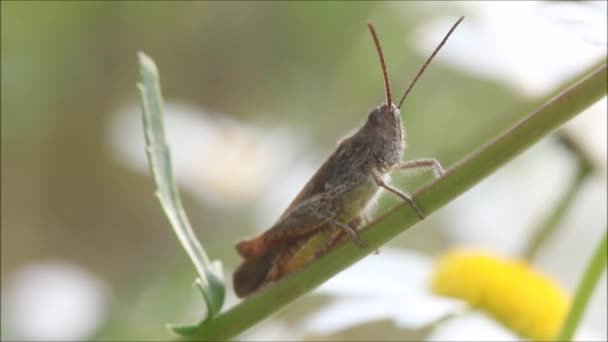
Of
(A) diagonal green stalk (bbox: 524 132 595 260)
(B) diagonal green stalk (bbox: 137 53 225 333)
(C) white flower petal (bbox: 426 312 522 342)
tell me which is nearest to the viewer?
(B) diagonal green stalk (bbox: 137 53 225 333)

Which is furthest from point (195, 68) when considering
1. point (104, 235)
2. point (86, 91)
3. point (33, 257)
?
point (33, 257)

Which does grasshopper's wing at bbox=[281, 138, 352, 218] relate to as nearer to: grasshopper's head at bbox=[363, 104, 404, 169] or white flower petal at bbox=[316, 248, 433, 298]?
grasshopper's head at bbox=[363, 104, 404, 169]

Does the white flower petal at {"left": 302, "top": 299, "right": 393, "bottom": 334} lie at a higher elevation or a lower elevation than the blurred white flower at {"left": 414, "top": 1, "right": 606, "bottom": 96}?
lower

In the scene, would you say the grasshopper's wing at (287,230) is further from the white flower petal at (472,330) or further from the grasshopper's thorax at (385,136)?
the white flower petal at (472,330)

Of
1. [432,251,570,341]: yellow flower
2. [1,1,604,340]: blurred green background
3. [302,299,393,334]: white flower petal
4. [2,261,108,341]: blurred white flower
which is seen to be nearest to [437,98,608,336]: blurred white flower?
[1,1,604,340]: blurred green background

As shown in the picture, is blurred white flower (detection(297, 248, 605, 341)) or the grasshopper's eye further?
blurred white flower (detection(297, 248, 605, 341))

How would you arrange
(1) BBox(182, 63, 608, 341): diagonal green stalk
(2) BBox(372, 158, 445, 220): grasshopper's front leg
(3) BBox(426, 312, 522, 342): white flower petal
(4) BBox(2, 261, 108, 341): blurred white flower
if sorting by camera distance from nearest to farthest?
(1) BBox(182, 63, 608, 341): diagonal green stalk → (2) BBox(372, 158, 445, 220): grasshopper's front leg → (3) BBox(426, 312, 522, 342): white flower petal → (4) BBox(2, 261, 108, 341): blurred white flower
